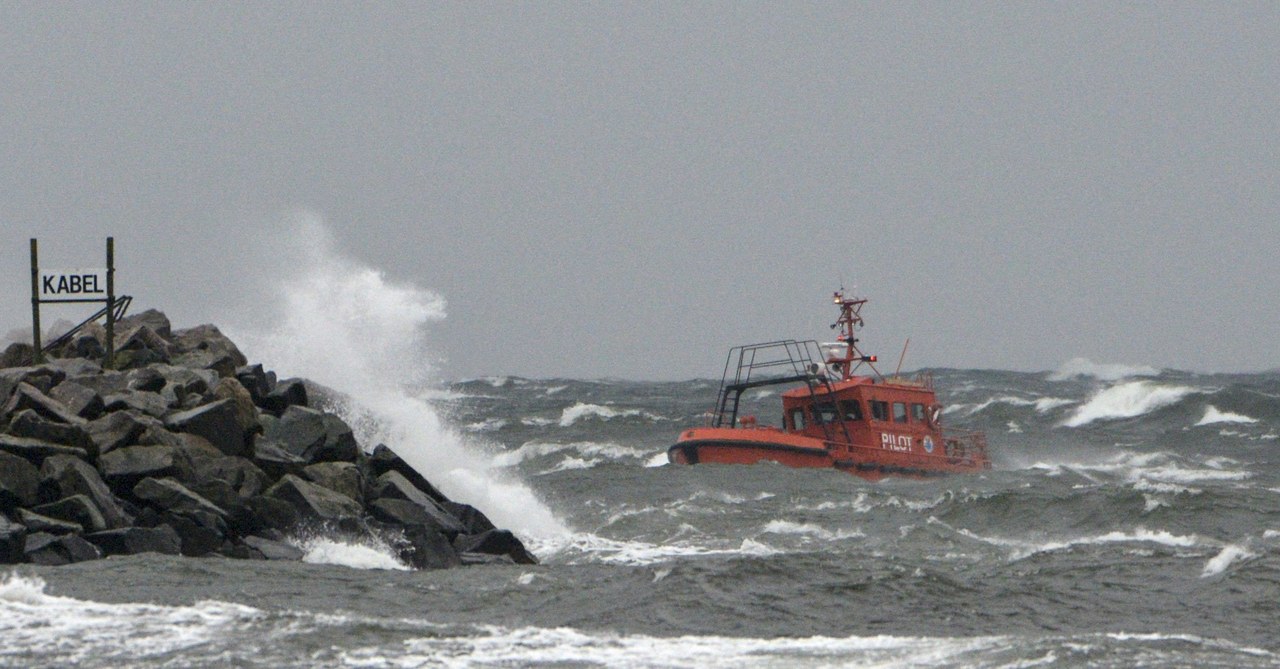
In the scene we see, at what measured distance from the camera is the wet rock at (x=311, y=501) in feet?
50.9

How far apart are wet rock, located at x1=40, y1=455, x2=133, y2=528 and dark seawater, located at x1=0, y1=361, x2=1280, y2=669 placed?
55.4 inches

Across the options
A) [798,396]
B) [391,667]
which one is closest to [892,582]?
[391,667]

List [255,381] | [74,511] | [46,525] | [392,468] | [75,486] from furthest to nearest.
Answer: [255,381] → [392,468] → [75,486] → [74,511] → [46,525]

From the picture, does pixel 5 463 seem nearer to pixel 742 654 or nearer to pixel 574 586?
pixel 574 586

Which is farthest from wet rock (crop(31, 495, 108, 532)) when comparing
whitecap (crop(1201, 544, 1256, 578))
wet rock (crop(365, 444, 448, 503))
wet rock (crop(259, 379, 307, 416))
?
whitecap (crop(1201, 544, 1256, 578))

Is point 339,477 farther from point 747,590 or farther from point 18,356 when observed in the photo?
point 18,356

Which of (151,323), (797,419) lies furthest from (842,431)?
(151,323)

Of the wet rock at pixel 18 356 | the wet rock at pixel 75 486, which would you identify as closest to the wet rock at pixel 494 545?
the wet rock at pixel 75 486

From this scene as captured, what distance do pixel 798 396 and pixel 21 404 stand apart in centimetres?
1900

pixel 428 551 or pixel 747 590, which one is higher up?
pixel 428 551

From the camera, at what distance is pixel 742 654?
1076 cm

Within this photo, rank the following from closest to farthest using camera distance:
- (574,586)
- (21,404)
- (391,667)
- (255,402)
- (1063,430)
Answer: (391,667), (574,586), (21,404), (255,402), (1063,430)

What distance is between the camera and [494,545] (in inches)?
635

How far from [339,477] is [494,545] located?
75.3 inches
